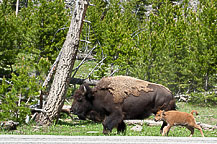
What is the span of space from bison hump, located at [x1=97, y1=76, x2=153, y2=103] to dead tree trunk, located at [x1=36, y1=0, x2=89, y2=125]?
11.1 feet

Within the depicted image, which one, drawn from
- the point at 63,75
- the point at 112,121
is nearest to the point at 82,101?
the point at 112,121

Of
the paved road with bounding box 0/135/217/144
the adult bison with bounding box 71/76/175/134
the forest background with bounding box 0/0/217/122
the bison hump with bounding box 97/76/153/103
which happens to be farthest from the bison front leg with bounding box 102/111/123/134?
the forest background with bounding box 0/0/217/122

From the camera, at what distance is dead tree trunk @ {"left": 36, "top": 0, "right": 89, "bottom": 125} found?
12312mm

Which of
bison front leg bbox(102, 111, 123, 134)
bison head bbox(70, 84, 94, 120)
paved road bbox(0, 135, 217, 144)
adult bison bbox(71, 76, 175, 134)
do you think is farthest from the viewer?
bison head bbox(70, 84, 94, 120)

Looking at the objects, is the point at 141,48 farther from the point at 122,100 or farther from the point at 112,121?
the point at 112,121

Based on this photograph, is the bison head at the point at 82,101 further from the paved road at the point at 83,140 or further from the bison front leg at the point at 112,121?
the paved road at the point at 83,140

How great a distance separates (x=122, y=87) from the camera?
30.1 feet

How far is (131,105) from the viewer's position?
9086mm

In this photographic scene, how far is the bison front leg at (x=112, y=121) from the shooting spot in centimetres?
865

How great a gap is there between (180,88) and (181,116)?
21.6 m

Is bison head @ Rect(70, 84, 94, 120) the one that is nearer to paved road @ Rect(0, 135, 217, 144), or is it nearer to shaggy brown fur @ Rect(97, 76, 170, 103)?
shaggy brown fur @ Rect(97, 76, 170, 103)

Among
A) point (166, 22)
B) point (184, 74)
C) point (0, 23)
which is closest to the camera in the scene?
point (0, 23)

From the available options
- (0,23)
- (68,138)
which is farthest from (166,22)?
(68,138)

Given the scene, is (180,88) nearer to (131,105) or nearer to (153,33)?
(153,33)
